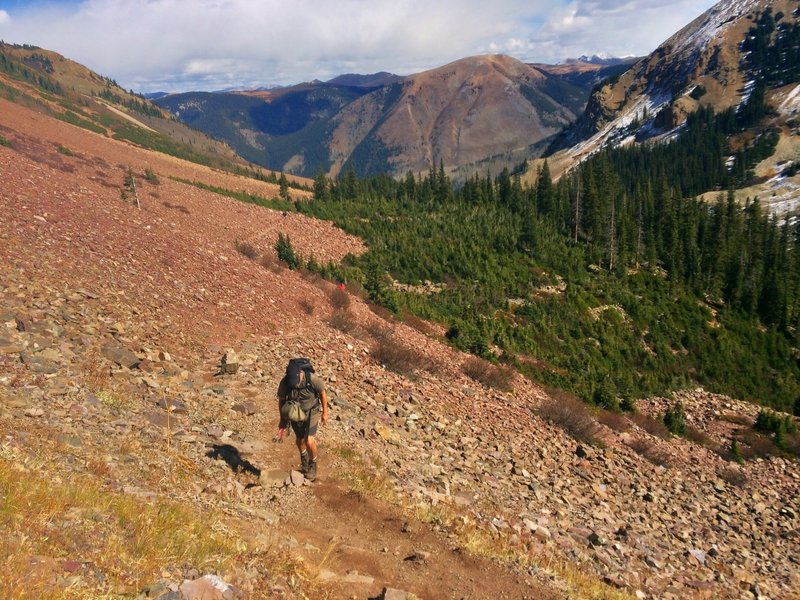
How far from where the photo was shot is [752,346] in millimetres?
46250

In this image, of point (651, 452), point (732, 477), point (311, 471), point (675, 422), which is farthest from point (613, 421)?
point (311, 471)

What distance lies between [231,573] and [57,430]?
187 inches

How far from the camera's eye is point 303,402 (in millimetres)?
9422

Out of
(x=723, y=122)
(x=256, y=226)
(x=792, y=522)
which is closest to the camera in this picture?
(x=792, y=522)

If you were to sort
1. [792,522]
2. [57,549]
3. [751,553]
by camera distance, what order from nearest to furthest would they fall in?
[57,549]
[751,553]
[792,522]

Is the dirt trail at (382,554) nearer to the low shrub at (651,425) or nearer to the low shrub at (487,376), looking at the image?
the low shrub at (487,376)

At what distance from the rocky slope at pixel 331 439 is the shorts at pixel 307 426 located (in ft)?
3.08

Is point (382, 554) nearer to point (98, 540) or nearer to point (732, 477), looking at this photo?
point (98, 540)

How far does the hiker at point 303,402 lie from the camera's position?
30.6ft

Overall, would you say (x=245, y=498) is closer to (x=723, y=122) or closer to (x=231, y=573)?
(x=231, y=573)

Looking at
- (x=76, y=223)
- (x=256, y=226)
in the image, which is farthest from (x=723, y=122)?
(x=76, y=223)

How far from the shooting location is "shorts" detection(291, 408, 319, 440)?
9.44 m

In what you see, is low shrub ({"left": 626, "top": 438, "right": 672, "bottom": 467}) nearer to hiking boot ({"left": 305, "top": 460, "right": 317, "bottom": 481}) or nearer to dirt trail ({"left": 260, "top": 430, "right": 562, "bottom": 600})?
dirt trail ({"left": 260, "top": 430, "right": 562, "bottom": 600})

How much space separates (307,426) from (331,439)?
2.67m
